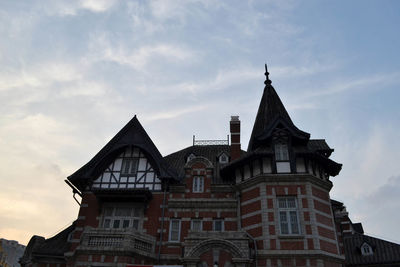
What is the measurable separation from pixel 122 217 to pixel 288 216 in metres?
9.24

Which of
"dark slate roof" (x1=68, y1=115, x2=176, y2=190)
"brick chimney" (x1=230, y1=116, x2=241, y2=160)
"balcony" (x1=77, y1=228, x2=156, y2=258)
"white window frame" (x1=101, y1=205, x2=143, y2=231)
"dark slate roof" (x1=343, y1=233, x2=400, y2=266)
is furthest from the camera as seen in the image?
"brick chimney" (x1=230, y1=116, x2=241, y2=160)

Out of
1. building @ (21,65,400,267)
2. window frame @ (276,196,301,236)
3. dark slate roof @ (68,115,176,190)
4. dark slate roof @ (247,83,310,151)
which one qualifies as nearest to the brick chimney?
building @ (21,65,400,267)

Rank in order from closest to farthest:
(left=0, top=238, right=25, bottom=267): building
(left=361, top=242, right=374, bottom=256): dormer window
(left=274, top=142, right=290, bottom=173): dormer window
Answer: (left=274, top=142, right=290, bottom=173): dormer window
(left=361, top=242, right=374, bottom=256): dormer window
(left=0, top=238, right=25, bottom=267): building

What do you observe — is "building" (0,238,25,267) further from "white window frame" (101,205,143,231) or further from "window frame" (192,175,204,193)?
"window frame" (192,175,204,193)

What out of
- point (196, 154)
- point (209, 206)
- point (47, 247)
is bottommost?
point (47, 247)

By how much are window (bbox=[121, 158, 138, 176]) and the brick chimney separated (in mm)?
6262

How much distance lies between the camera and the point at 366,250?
20.5 m

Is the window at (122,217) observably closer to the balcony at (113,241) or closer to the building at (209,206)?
the building at (209,206)

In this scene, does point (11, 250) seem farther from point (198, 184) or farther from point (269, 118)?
point (269, 118)

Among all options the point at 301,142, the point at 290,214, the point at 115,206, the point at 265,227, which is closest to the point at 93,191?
the point at 115,206

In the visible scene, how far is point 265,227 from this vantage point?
49.0 feet

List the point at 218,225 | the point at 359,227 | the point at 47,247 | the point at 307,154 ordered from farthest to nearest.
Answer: the point at 359,227 < the point at 47,247 < the point at 218,225 < the point at 307,154

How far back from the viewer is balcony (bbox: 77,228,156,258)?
14742mm

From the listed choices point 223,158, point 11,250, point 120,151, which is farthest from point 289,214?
point 11,250
